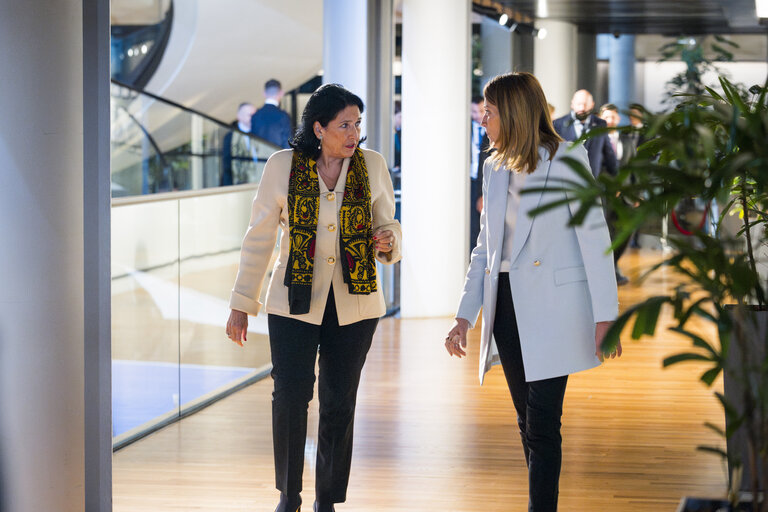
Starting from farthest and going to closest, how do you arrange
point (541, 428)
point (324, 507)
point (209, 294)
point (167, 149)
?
point (167, 149), point (209, 294), point (324, 507), point (541, 428)

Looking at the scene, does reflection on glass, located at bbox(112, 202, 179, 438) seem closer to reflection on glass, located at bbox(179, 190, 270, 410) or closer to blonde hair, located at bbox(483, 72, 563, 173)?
reflection on glass, located at bbox(179, 190, 270, 410)

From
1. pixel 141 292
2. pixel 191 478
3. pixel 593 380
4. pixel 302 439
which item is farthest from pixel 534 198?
pixel 593 380

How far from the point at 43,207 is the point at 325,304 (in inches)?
36.3

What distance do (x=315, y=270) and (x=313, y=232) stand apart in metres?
0.13

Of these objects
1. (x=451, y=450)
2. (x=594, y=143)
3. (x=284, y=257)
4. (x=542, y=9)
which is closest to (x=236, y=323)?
(x=284, y=257)

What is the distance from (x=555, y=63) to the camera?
15.5m

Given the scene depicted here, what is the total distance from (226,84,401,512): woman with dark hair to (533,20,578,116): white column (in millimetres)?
12470

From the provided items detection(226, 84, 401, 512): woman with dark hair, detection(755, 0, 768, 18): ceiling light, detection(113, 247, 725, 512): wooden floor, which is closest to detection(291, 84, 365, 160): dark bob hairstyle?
detection(226, 84, 401, 512): woman with dark hair

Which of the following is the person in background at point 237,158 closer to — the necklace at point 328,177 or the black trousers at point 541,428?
the necklace at point 328,177

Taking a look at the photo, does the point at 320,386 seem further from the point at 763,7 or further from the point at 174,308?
the point at 763,7

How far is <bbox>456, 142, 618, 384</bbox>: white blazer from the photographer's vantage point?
3.07m

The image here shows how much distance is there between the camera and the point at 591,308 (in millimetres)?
3150

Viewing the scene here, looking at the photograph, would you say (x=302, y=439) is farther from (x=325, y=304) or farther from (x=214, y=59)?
(x=214, y=59)

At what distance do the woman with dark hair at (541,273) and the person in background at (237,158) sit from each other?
201 inches
